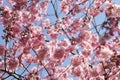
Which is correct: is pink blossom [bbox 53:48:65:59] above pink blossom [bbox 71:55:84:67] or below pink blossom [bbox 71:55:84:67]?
above

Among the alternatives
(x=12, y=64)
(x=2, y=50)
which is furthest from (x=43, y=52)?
(x=2, y=50)

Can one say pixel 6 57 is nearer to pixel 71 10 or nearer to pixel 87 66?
pixel 87 66

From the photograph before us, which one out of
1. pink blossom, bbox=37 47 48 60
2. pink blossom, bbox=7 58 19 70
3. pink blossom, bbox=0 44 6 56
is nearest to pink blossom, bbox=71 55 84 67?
pink blossom, bbox=37 47 48 60

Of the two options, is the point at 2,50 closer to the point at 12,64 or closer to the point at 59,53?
the point at 12,64

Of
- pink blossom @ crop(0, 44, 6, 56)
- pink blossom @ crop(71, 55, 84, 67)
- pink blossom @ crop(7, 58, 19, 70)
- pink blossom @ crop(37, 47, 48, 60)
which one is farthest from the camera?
pink blossom @ crop(0, 44, 6, 56)

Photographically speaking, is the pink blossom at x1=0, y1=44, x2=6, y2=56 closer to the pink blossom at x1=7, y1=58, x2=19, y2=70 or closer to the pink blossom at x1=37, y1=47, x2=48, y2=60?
the pink blossom at x1=7, y1=58, x2=19, y2=70

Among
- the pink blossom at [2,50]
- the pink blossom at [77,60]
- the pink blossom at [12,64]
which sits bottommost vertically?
the pink blossom at [77,60]

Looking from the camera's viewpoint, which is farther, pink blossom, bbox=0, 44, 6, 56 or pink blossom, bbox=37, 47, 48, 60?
pink blossom, bbox=0, 44, 6, 56

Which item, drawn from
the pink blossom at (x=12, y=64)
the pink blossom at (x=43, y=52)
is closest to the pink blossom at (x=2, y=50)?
the pink blossom at (x=12, y=64)

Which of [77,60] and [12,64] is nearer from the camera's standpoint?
[77,60]

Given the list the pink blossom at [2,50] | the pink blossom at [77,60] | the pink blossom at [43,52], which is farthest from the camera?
the pink blossom at [2,50]

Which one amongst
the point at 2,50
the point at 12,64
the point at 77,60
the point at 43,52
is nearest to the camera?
the point at 77,60

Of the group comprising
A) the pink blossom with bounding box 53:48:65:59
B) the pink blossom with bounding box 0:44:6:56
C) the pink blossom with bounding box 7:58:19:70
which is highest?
the pink blossom with bounding box 0:44:6:56

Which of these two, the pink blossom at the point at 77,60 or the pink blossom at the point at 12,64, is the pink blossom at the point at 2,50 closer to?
the pink blossom at the point at 12,64
